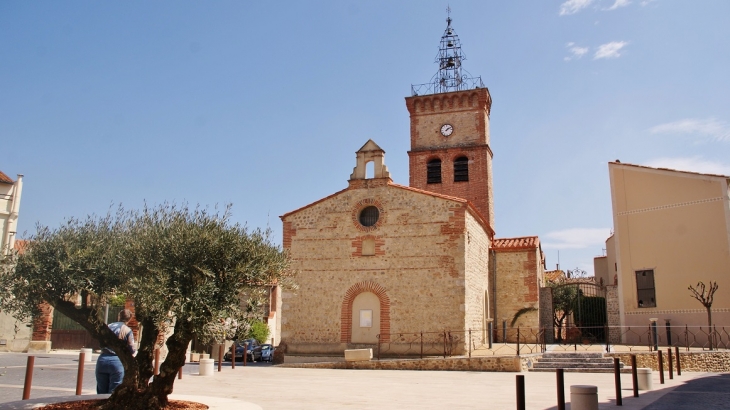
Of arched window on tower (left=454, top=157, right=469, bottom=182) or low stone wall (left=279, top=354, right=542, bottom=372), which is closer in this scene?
low stone wall (left=279, top=354, right=542, bottom=372)

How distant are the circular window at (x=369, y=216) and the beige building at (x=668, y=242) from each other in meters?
11.9

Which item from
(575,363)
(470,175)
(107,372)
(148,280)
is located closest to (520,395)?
(148,280)

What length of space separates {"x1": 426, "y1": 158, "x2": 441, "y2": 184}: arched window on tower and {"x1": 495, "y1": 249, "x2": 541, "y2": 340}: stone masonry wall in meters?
6.50

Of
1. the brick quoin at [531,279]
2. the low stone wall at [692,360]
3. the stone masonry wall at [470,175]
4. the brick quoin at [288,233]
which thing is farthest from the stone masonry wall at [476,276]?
the brick quoin at [288,233]

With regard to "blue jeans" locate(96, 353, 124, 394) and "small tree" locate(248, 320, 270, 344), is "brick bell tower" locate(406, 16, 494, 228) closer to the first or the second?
"small tree" locate(248, 320, 270, 344)

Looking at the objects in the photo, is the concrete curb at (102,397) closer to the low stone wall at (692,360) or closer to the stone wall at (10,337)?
the low stone wall at (692,360)

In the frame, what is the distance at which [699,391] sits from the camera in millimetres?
12859

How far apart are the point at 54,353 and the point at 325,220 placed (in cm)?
1351

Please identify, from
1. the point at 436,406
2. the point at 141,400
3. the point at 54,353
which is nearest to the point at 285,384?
the point at 436,406

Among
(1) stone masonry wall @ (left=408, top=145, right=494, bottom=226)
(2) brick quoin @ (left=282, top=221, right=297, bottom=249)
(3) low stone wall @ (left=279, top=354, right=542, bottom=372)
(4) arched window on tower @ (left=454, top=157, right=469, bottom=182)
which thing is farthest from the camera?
(4) arched window on tower @ (left=454, top=157, right=469, bottom=182)

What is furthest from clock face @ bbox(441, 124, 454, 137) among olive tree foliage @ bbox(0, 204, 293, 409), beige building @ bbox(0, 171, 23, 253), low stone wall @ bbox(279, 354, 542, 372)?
olive tree foliage @ bbox(0, 204, 293, 409)

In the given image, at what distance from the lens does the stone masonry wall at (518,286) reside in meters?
26.3

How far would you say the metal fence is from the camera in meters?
20.6

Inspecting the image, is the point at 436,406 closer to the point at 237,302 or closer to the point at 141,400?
the point at 237,302
